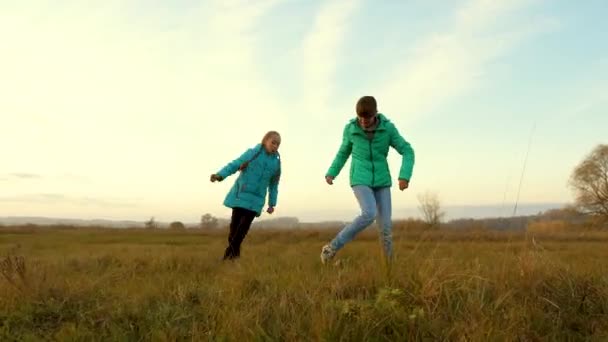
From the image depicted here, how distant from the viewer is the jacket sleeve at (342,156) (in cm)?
658

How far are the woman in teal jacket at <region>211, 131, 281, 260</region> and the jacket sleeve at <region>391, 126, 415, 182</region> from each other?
86.9 inches

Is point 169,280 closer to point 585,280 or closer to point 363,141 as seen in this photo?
point 363,141

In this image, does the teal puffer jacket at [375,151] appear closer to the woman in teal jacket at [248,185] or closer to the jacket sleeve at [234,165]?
the woman in teal jacket at [248,185]

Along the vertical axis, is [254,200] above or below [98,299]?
above

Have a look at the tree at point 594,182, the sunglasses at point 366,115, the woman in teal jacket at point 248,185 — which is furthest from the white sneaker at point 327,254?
the tree at point 594,182

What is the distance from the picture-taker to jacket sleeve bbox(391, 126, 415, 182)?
19.9 ft

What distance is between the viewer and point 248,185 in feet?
25.5

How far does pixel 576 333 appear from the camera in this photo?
124 inches

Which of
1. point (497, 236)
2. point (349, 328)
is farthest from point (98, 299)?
point (497, 236)

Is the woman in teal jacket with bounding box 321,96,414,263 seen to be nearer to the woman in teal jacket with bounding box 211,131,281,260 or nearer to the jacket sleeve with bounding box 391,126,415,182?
the jacket sleeve with bounding box 391,126,415,182

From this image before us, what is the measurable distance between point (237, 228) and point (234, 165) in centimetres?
98

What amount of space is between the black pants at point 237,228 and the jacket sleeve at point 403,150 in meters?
2.68

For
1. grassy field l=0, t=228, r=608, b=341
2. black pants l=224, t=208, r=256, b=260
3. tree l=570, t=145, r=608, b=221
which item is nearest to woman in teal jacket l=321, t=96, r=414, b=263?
grassy field l=0, t=228, r=608, b=341

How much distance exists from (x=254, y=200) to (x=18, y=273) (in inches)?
161
